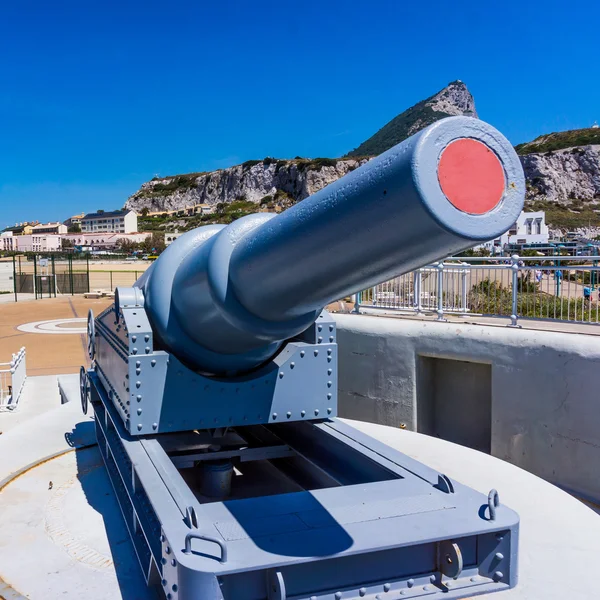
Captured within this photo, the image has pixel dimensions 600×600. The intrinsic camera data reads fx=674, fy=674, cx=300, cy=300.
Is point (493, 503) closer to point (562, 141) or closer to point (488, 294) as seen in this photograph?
point (488, 294)

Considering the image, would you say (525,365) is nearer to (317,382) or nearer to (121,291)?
(317,382)

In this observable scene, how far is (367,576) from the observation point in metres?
2.34

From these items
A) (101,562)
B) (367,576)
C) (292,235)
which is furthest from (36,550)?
(292,235)

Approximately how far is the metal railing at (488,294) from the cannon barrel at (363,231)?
4.85 m

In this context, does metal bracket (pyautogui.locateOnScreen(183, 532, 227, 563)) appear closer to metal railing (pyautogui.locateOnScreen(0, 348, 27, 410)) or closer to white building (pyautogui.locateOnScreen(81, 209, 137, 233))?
metal railing (pyautogui.locateOnScreen(0, 348, 27, 410))

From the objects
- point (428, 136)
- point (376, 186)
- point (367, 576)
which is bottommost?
point (367, 576)

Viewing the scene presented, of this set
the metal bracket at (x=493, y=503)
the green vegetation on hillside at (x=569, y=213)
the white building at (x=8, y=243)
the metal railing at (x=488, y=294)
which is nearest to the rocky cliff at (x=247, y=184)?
the white building at (x=8, y=243)

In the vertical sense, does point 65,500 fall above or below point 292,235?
below

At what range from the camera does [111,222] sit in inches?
5615

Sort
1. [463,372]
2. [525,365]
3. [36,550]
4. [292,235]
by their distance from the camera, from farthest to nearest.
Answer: [463,372] < [525,365] < [36,550] < [292,235]

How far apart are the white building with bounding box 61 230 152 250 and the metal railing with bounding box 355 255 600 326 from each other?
98848 mm

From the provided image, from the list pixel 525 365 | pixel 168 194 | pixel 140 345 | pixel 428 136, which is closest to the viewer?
pixel 428 136

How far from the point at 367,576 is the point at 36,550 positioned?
6.34 feet

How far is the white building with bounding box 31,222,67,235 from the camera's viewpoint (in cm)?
16438
